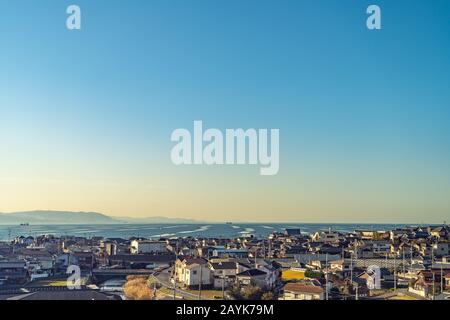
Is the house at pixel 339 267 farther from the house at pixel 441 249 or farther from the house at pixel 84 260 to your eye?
the house at pixel 84 260

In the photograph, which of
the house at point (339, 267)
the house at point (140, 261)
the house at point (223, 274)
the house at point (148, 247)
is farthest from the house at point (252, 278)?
the house at point (148, 247)

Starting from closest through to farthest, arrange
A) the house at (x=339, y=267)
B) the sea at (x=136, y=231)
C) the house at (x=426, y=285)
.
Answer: the house at (x=426, y=285) → the house at (x=339, y=267) → the sea at (x=136, y=231)

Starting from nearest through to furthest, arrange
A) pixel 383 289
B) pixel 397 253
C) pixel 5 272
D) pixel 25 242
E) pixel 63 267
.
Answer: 1. pixel 383 289
2. pixel 5 272
3. pixel 63 267
4. pixel 397 253
5. pixel 25 242
